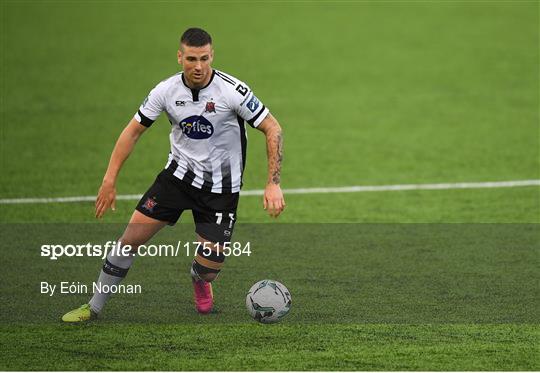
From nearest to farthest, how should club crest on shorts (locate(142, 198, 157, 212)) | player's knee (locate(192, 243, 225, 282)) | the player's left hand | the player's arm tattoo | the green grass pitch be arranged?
the green grass pitch → the player's left hand → the player's arm tattoo → club crest on shorts (locate(142, 198, 157, 212)) → player's knee (locate(192, 243, 225, 282))

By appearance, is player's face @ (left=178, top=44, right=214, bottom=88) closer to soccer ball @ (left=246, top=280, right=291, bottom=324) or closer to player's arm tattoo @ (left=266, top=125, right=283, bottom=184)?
player's arm tattoo @ (left=266, top=125, right=283, bottom=184)

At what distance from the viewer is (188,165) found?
10461mm

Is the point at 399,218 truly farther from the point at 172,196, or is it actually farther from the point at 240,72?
the point at 240,72

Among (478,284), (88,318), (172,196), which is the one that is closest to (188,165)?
(172,196)

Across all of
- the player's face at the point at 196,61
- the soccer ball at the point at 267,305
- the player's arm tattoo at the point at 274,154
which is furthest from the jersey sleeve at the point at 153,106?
the soccer ball at the point at 267,305

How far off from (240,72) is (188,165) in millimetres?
15481

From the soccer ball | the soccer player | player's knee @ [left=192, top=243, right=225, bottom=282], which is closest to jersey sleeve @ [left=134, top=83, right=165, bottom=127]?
the soccer player

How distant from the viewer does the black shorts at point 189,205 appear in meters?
10.5

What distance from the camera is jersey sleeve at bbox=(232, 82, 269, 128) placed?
1020 centimetres

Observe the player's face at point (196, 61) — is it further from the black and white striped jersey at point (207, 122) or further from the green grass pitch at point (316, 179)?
the green grass pitch at point (316, 179)

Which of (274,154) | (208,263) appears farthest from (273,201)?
(208,263)

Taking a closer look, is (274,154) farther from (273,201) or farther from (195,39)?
(195,39)

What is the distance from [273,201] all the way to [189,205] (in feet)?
3.22

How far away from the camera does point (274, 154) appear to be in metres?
10.2
